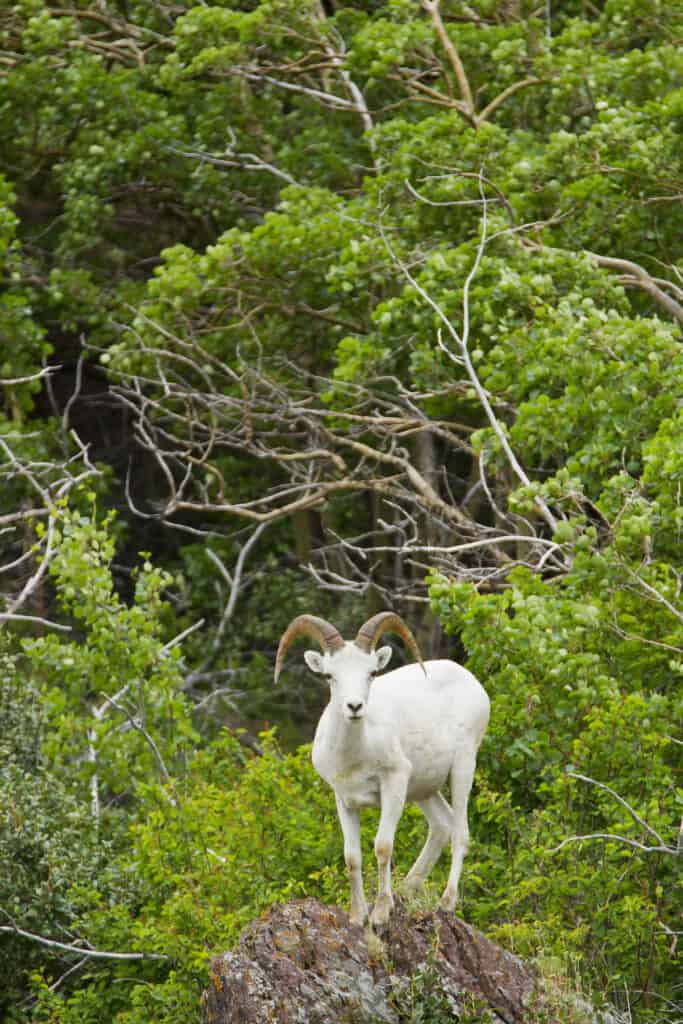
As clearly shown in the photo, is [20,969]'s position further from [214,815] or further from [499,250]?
[499,250]

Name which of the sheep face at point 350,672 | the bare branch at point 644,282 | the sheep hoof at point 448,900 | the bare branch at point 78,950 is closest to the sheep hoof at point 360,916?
the sheep hoof at point 448,900

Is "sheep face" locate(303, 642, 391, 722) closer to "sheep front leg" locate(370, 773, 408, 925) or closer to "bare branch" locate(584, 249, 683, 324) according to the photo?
"sheep front leg" locate(370, 773, 408, 925)

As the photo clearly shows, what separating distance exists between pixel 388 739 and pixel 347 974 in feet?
3.98

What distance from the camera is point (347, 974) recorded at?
8945 millimetres

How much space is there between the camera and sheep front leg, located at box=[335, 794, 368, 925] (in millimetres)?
8898

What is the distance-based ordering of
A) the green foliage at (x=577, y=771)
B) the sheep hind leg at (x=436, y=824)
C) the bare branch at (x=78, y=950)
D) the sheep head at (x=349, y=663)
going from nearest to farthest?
the sheep head at (x=349, y=663) < the sheep hind leg at (x=436, y=824) < the green foliage at (x=577, y=771) < the bare branch at (x=78, y=950)

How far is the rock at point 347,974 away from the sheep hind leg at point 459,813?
13cm

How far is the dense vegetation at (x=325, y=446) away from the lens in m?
12.2

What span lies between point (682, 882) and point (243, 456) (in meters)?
11.7

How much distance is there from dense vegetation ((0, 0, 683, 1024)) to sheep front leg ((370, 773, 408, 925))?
5.31 feet

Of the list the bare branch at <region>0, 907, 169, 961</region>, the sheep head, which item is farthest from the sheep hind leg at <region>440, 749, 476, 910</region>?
the bare branch at <region>0, 907, 169, 961</region>

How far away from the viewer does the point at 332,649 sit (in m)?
8.69

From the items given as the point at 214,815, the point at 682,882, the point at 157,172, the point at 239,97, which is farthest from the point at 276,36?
the point at 682,882

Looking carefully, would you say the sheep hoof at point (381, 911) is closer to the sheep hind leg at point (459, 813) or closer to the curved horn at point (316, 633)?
the sheep hind leg at point (459, 813)
